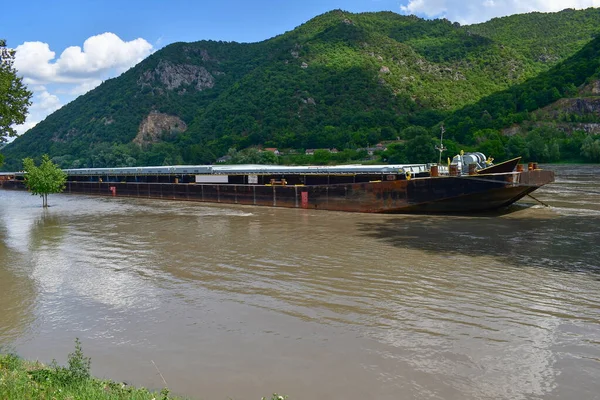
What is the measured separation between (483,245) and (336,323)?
1056 cm

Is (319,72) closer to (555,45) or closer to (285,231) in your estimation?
(555,45)

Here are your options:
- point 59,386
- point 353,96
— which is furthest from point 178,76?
point 59,386

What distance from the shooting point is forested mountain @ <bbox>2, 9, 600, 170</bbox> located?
92.9 metres

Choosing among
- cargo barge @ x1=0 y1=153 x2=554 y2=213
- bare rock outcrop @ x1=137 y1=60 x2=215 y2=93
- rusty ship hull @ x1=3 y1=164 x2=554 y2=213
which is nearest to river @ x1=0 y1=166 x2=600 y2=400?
rusty ship hull @ x1=3 y1=164 x2=554 y2=213

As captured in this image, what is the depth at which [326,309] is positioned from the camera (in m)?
11.3

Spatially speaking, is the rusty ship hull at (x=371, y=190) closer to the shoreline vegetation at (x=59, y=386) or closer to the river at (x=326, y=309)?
the river at (x=326, y=309)

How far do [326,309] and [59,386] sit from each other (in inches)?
255

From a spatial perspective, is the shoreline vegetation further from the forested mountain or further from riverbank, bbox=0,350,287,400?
the forested mountain

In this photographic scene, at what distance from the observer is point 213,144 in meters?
120

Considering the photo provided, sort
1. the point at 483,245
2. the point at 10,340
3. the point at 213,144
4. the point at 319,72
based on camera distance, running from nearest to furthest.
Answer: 1. the point at 10,340
2. the point at 483,245
3. the point at 213,144
4. the point at 319,72

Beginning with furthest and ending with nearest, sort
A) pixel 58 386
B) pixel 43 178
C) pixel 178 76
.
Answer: pixel 178 76 → pixel 43 178 → pixel 58 386

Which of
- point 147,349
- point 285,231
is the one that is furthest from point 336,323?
point 285,231

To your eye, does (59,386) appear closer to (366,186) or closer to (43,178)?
(366,186)

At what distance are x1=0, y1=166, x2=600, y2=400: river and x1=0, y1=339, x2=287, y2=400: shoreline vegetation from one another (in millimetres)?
1221
